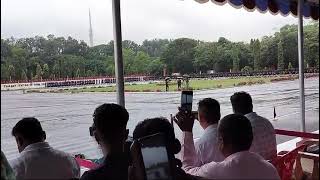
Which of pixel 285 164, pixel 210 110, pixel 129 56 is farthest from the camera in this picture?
pixel 129 56

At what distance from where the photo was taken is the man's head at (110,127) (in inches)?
66.4

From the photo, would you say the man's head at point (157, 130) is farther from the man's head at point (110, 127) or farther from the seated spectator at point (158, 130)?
the man's head at point (110, 127)

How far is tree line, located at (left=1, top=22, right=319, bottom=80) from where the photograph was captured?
417 centimetres

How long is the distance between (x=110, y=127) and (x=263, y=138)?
121cm

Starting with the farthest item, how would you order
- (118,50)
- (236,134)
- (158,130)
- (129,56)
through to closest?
(129,56) → (118,50) → (236,134) → (158,130)

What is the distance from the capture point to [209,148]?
2.29m

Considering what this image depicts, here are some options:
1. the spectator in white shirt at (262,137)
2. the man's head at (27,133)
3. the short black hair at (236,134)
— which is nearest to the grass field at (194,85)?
the spectator in white shirt at (262,137)

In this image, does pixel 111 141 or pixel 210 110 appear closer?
pixel 111 141

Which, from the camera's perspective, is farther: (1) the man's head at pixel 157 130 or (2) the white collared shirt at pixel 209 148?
(2) the white collared shirt at pixel 209 148

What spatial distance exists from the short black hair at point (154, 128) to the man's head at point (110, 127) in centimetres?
10

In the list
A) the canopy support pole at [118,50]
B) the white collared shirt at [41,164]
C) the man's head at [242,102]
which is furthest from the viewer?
the canopy support pole at [118,50]

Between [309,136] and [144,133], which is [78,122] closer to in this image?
[309,136]

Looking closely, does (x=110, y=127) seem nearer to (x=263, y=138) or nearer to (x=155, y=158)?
(x=155, y=158)

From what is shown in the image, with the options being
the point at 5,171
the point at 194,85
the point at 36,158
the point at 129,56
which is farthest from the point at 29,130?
the point at 194,85
